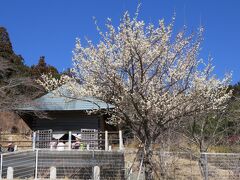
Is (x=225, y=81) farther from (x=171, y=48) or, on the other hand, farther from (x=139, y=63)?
(x=139, y=63)

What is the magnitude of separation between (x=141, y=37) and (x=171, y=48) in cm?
115

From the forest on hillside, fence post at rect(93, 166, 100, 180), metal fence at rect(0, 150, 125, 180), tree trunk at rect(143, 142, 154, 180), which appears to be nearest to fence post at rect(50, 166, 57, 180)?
metal fence at rect(0, 150, 125, 180)

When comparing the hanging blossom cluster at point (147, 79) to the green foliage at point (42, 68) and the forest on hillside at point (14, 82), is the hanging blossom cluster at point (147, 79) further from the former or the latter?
the green foliage at point (42, 68)

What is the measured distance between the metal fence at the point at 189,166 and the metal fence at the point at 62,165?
2.68 ft

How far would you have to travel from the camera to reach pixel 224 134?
16516mm

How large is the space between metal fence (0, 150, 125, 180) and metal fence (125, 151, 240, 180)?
0.82 m

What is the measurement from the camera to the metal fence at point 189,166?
426 inches

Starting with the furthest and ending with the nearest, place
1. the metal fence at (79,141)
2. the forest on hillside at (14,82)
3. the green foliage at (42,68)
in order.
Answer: the green foliage at (42,68)
the forest on hillside at (14,82)
the metal fence at (79,141)

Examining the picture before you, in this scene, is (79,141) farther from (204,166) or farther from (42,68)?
(42,68)

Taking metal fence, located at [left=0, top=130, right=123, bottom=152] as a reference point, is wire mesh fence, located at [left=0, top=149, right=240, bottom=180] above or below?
below

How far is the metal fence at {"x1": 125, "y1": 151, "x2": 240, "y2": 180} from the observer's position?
426 inches

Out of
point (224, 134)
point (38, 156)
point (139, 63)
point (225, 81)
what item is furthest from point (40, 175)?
point (224, 134)

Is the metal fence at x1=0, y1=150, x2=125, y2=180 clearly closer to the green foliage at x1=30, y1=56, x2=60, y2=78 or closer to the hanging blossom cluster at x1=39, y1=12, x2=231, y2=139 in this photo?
the hanging blossom cluster at x1=39, y1=12, x2=231, y2=139

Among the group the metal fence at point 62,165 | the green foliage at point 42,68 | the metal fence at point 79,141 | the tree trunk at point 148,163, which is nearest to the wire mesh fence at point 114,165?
the metal fence at point 62,165
